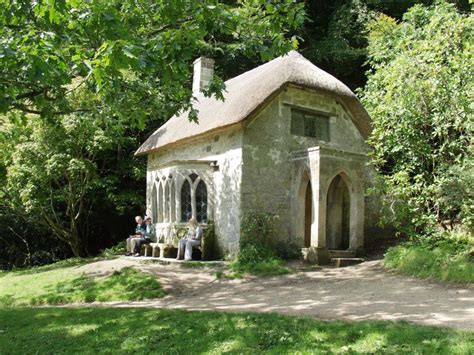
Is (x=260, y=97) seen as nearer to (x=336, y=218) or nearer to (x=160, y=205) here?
(x=336, y=218)

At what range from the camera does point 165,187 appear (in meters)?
14.4

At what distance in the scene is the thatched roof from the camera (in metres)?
12.6

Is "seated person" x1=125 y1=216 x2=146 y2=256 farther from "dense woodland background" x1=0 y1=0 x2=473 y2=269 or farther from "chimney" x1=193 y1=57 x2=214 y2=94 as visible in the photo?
"chimney" x1=193 y1=57 x2=214 y2=94

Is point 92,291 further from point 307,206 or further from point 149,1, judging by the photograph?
point 307,206

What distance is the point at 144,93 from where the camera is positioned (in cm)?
915

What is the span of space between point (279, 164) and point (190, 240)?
3.20m

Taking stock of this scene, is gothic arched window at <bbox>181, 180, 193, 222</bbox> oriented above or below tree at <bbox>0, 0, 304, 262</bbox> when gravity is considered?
below

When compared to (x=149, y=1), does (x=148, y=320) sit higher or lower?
lower

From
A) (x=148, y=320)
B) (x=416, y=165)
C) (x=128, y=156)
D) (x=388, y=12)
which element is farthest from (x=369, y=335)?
(x=388, y=12)

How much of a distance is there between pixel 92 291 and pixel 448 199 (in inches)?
301

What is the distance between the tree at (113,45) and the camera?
211 inches

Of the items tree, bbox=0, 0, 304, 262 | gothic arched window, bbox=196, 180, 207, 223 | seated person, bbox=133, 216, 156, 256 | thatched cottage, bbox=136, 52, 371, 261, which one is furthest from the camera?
seated person, bbox=133, 216, 156, 256

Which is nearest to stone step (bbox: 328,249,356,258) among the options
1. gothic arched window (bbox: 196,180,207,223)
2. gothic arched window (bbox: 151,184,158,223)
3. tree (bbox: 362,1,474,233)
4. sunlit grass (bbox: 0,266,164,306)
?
tree (bbox: 362,1,474,233)

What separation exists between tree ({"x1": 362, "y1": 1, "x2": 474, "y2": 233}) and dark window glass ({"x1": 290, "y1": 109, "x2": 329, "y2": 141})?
8.56 feet
